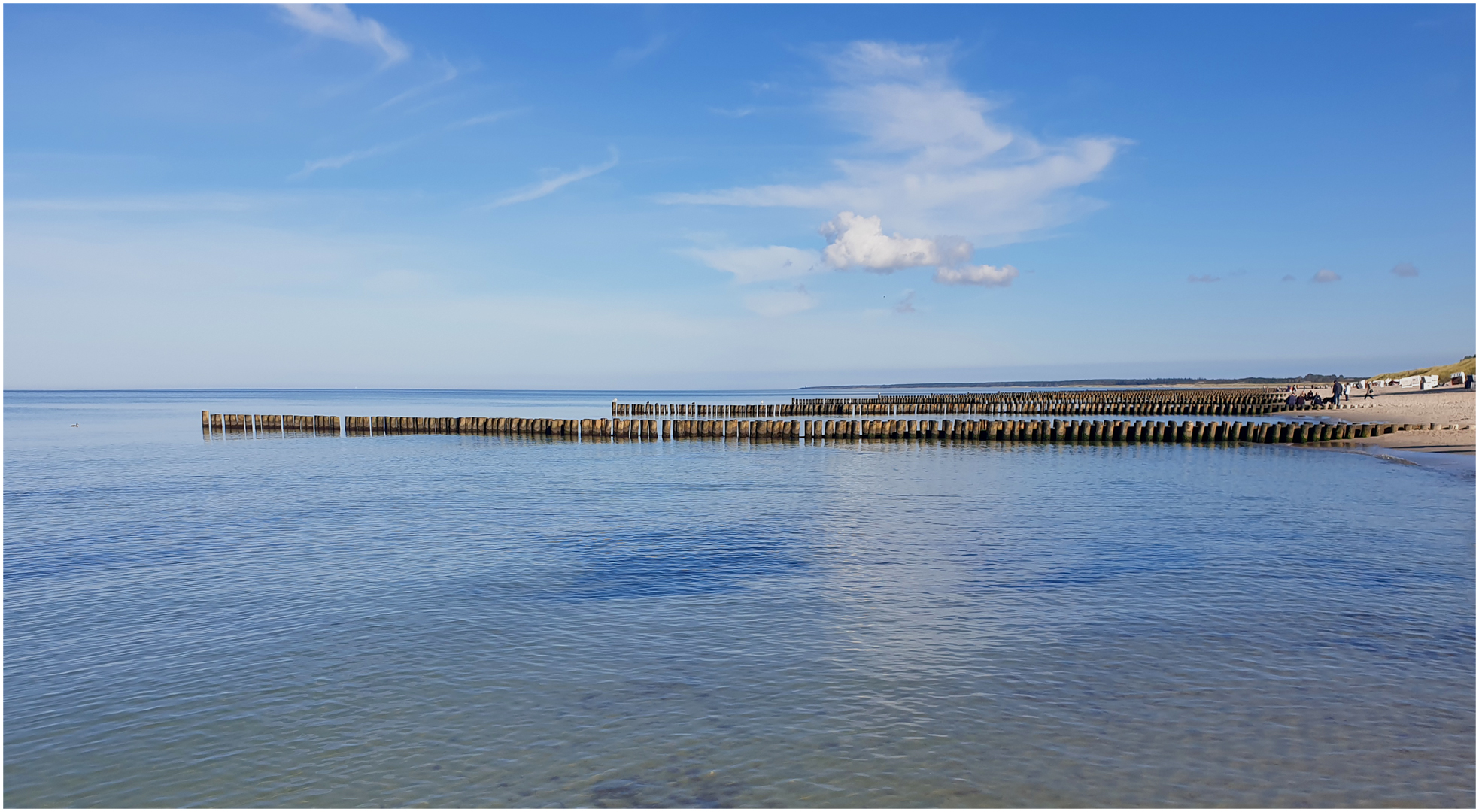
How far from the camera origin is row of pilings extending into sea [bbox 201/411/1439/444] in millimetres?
39406

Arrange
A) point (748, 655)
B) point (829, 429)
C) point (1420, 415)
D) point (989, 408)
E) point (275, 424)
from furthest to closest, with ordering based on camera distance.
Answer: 1. point (989, 408)
2. point (275, 424)
3. point (1420, 415)
4. point (829, 429)
5. point (748, 655)

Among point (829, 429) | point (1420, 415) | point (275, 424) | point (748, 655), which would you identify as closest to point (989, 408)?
point (1420, 415)

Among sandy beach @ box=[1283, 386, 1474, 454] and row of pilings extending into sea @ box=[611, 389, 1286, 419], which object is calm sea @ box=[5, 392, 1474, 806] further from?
row of pilings extending into sea @ box=[611, 389, 1286, 419]

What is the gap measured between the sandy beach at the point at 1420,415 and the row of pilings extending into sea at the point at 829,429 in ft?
5.63

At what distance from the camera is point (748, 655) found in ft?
30.5

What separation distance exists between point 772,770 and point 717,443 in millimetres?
35989

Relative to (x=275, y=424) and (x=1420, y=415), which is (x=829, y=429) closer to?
(x=1420, y=415)

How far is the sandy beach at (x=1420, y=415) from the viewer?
33125 mm

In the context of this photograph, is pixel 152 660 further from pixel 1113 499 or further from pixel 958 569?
pixel 1113 499

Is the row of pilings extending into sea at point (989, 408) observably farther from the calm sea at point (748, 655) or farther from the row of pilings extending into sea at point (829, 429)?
the calm sea at point (748, 655)

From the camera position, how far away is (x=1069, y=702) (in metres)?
7.79

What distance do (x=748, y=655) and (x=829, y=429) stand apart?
122ft

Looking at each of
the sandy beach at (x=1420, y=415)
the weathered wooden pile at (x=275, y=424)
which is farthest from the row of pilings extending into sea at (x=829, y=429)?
the sandy beach at (x=1420, y=415)

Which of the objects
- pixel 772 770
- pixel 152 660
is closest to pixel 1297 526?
pixel 772 770
